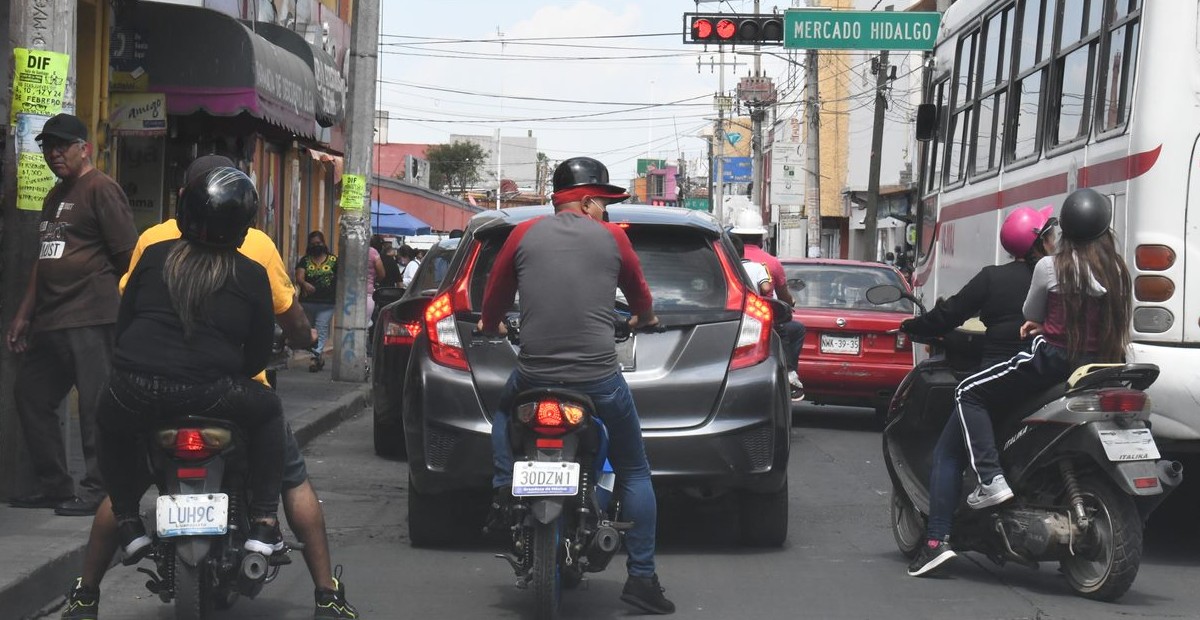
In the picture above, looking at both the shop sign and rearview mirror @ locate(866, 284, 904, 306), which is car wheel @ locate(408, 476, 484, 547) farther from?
the shop sign

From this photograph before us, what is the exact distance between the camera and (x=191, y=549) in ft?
17.0

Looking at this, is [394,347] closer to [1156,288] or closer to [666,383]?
[666,383]

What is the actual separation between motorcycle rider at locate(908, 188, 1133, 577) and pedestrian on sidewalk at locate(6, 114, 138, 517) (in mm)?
4104

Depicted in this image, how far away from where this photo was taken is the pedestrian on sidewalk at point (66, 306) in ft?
25.5

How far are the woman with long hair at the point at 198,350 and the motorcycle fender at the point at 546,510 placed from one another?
0.89m

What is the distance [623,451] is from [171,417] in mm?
1662

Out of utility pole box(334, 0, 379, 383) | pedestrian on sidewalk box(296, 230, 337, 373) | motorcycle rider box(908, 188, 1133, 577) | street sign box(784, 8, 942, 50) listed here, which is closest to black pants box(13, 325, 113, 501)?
motorcycle rider box(908, 188, 1133, 577)

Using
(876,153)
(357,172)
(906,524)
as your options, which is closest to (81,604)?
(906,524)

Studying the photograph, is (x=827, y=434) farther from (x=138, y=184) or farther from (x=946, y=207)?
(x=138, y=184)

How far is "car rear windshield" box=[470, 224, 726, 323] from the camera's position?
24.5ft

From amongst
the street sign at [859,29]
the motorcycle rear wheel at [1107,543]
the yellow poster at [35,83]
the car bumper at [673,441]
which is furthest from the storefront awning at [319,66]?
the motorcycle rear wheel at [1107,543]

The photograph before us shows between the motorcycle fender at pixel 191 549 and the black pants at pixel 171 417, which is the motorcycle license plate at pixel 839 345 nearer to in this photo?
the black pants at pixel 171 417

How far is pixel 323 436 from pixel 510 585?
21.2 ft

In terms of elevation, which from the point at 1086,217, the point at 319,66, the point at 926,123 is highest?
the point at 319,66
